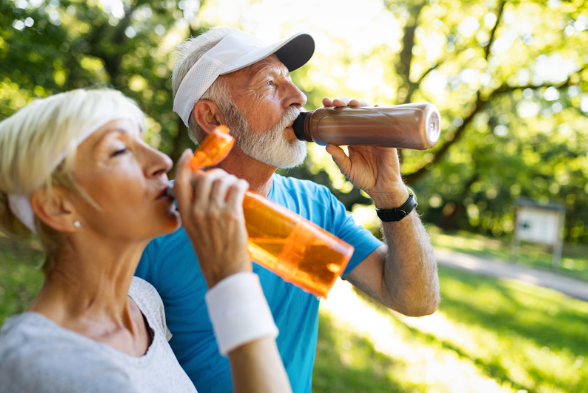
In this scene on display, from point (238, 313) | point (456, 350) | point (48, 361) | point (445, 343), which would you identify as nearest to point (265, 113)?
point (238, 313)

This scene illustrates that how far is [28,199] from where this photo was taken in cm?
115

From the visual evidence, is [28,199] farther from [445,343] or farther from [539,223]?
[539,223]

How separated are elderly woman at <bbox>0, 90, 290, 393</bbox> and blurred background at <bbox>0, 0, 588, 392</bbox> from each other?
3976 millimetres

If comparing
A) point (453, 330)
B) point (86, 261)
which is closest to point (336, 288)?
point (453, 330)

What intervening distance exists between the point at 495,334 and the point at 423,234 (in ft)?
20.0

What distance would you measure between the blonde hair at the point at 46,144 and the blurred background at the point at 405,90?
13.9 feet

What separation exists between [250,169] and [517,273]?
43.9 ft

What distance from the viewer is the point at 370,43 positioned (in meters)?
8.55

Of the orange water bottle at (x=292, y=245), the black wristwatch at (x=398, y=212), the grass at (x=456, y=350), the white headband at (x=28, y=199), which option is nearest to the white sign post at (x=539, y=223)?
the grass at (x=456, y=350)

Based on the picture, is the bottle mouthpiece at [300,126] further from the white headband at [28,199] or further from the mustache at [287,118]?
the white headband at [28,199]

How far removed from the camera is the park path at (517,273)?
11570 millimetres

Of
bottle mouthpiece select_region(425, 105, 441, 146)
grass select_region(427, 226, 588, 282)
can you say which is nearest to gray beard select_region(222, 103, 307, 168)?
bottle mouthpiece select_region(425, 105, 441, 146)

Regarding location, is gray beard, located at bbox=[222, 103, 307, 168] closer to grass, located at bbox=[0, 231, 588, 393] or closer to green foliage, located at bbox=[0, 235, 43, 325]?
grass, located at bbox=[0, 231, 588, 393]

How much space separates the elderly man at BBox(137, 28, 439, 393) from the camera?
5.77 ft
